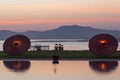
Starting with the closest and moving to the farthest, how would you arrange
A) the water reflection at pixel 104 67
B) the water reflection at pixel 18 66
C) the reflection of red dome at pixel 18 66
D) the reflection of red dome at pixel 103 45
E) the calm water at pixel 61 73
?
1. the calm water at pixel 61 73
2. the water reflection at pixel 104 67
3. the water reflection at pixel 18 66
4. the reflection of red dome at pixel 18 66
5. the reflection of red dome at pixel 103 45

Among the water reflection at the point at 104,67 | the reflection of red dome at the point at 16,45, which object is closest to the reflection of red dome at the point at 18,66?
the water reflection at the point at 104,67

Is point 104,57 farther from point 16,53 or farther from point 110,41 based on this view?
point 16,53

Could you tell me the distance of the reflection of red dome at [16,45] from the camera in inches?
1465

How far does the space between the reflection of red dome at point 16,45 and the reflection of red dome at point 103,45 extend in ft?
20.3

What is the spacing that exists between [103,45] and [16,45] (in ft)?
25.6

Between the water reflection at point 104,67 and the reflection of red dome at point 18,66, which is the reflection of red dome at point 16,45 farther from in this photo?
the water reflection at point 104,67

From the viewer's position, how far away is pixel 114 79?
18.7m

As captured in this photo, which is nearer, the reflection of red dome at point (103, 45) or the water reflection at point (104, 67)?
the water reflection at point (104, 67)

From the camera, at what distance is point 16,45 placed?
123ft

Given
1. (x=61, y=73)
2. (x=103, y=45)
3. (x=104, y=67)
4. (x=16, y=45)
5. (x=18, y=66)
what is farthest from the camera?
(x=16, y=45)

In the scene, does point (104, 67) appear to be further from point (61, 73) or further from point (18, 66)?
point (18, 66)

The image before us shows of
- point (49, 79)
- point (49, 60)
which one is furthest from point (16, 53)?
point (49, 79)

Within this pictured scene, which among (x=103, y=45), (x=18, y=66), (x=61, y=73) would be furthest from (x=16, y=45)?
(x=61, y=73)

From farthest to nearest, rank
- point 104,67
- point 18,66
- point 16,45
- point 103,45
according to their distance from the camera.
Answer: point 16,45 → point 103,45 → point 18,66 → point 104,67
